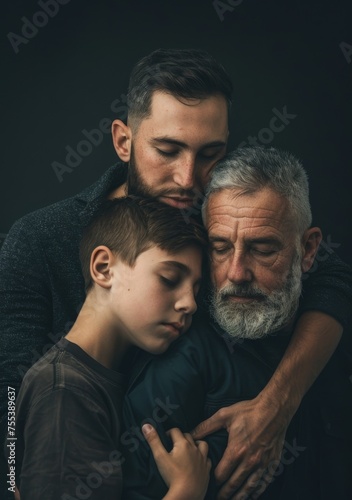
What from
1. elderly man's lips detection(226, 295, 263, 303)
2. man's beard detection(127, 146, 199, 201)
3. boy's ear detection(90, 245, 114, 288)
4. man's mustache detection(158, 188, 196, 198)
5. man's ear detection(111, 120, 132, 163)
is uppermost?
man's ear detection(111, 120, 132, 163)

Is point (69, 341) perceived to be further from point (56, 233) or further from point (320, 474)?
point (320, 474)

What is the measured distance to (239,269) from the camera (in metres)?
1.59

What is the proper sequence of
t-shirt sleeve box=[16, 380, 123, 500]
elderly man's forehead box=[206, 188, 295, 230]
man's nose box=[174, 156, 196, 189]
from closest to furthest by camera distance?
t-shirt sleeve box=[16, 380, 123, 500] < elderly man's forehead box=[206, 188, 295, 230] < man's nose box=[174, 156, 196, 189]

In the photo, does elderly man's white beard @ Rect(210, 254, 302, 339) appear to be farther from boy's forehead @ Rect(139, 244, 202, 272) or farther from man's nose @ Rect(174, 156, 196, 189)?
man's nose @ Rect(174, 156, 196, 189)

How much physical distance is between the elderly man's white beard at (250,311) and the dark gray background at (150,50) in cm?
55

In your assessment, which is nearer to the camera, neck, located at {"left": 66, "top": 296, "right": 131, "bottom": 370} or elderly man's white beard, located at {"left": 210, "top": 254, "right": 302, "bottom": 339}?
neck, located at {"left": 66, "top": 296, "right": 131, "bottom": 370}

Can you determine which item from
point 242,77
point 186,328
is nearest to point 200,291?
point 186,328

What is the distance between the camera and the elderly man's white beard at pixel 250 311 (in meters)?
1.61

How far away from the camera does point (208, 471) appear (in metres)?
1.44

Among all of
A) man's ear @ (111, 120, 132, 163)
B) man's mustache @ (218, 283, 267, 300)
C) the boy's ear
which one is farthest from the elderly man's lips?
man's ear @ (111, 120, 132, 163)

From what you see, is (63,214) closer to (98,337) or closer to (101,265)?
(101,265)

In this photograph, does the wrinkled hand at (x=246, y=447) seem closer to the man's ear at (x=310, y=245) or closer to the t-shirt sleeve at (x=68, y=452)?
the t-shirt sleeve at (x=68, y=452)

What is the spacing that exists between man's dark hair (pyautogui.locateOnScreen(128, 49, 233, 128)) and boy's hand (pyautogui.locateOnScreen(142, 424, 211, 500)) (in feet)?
3.09

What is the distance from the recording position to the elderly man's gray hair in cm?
162
